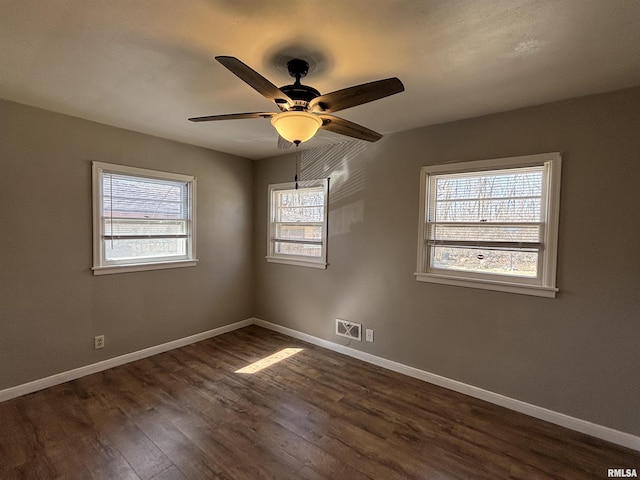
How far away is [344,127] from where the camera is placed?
6.30 ft

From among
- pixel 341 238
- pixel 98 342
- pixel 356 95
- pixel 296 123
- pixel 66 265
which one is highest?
pixel 356 95

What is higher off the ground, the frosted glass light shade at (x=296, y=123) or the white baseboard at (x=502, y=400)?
the frosted glass light shade at (x=296, y=123)

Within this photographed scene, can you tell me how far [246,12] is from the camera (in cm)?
137

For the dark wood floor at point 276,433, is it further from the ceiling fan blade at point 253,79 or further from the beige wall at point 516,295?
the ceiling fan blade at point 253,79

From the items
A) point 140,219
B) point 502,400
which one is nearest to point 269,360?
point 140,219

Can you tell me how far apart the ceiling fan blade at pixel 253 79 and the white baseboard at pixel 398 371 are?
8.84 ft

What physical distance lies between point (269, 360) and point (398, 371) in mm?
1364

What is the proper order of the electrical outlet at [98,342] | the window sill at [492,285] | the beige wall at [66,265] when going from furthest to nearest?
the electrical outlet at [98,342], the beige wall at [66,265], the window sill at [492,285]

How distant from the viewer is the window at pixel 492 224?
2.36m

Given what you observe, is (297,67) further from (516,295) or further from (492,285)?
(516,295)

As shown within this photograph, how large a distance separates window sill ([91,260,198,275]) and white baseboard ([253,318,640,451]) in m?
1.83

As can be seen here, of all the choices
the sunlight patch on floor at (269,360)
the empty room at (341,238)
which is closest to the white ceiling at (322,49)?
the empty room at (341,238)

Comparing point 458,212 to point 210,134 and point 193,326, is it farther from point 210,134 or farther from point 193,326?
point 193,326

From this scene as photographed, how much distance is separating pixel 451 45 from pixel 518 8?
0.32 meters
